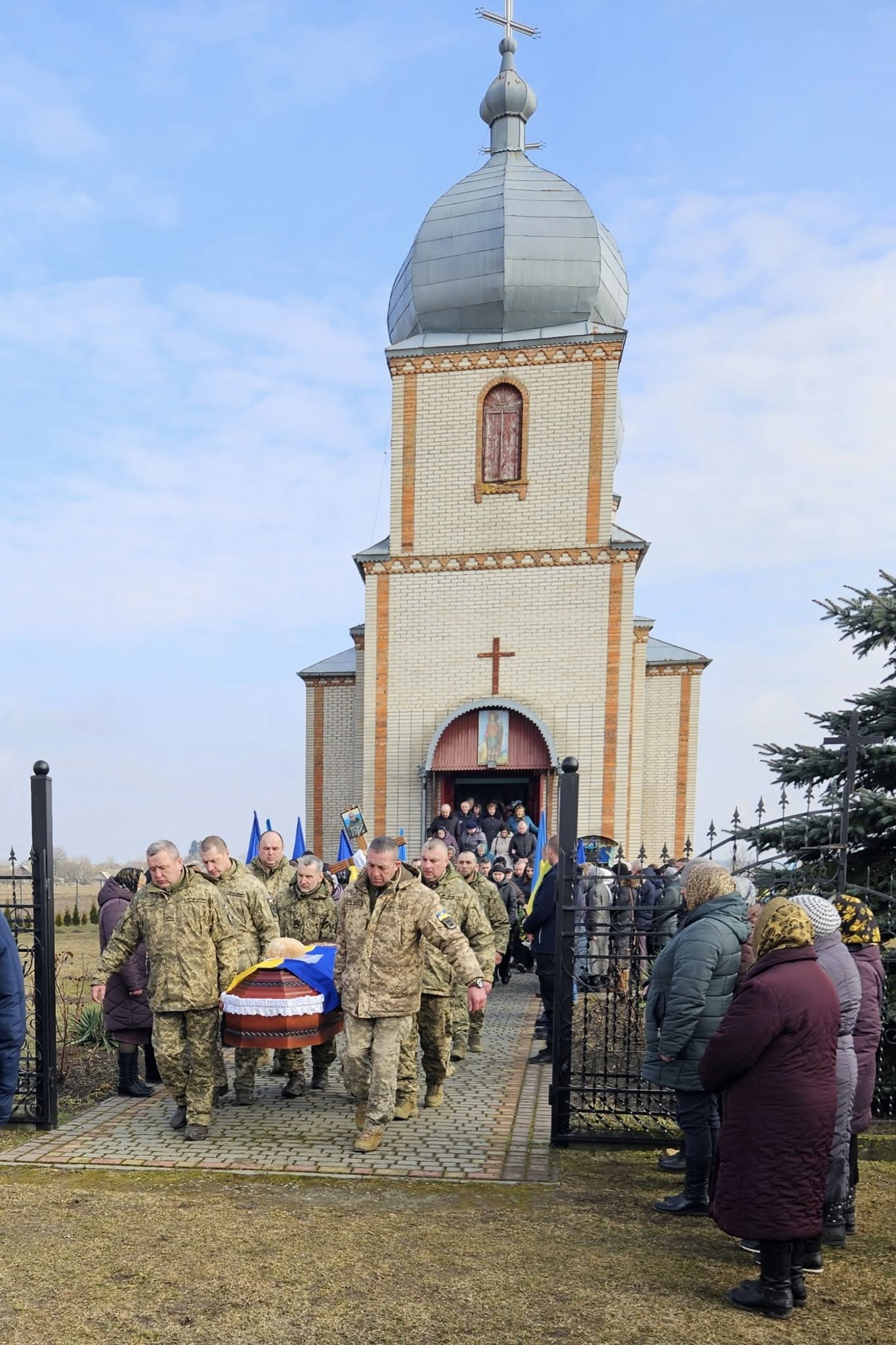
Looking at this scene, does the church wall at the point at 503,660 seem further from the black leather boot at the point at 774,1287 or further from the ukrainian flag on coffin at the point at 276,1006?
the black leather boot at the point at 774,1287

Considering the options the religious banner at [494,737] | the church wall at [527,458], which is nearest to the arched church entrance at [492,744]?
the religious banner at [494,737]

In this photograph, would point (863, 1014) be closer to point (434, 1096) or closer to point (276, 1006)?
point (434, 1096)

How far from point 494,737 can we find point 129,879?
12361 mm

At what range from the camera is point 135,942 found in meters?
6.50

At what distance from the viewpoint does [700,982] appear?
15.9 feet

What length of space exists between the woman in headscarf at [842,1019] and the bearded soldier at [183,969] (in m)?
3.47

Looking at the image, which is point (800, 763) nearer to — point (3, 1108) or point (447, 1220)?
point (447, 1220)

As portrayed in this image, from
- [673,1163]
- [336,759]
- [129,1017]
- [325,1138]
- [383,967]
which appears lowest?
[336,759]

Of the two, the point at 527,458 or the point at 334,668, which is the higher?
the point at 527,458

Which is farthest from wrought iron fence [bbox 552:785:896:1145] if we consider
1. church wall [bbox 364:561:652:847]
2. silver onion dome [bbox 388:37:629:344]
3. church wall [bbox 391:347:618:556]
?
silver onion dome [bbox 388:37:629:344]

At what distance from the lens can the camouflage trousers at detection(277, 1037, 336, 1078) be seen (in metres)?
7.25

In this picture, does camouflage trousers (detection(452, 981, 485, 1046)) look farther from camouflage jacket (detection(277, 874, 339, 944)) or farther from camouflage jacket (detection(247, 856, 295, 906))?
camouflage jacket (detection(247, 856, 295, 906))

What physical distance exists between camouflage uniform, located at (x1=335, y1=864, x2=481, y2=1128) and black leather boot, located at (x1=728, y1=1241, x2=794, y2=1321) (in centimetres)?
235

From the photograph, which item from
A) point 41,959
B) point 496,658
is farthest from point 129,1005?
point 496,658
